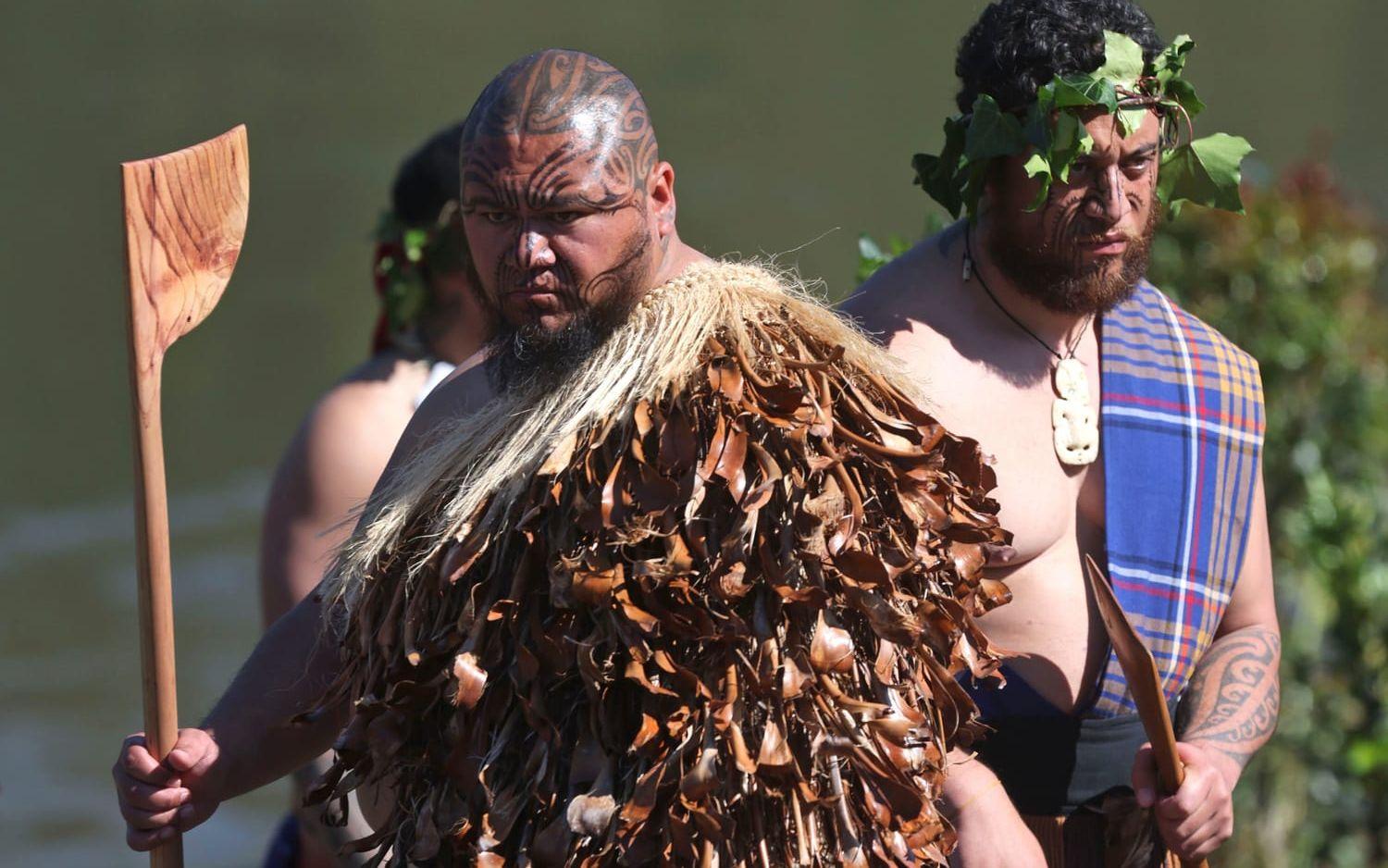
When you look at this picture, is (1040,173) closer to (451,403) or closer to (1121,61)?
(1121,61)

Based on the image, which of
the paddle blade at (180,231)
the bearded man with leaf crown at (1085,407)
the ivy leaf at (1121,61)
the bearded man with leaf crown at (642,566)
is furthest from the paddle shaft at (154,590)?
the ivy leaf at (1121,61)

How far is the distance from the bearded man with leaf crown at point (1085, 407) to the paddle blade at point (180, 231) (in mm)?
932

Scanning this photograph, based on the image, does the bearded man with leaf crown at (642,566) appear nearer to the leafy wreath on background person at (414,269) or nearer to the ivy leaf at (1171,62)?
the ivy leaf at (1171,62)

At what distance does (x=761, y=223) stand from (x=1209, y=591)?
12.2 feet

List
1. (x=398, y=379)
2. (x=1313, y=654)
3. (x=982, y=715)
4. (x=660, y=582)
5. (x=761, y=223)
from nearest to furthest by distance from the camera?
(x=660, y=582)
(x=982, y=715)
(x=398, y=379)
(x=1313, y=654)
(x=761, y=223)

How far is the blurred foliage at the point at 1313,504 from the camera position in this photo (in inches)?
179

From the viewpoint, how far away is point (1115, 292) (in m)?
2.73

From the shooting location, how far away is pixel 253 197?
6.33 m

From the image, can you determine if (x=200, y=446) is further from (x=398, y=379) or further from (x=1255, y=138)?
(x=1255, y=138)

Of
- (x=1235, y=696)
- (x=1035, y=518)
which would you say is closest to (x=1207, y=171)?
(x=1035, y=518)

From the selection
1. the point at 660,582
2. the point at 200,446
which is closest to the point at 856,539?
the point at 660,582

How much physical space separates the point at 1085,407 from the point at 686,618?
41.3 inches

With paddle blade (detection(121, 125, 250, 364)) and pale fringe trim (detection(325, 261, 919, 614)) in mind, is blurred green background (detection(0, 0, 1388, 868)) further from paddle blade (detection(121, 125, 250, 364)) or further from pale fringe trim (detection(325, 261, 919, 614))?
pale fringe trim (detection(325, 261, 919, 614))

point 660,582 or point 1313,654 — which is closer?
point 660,582
